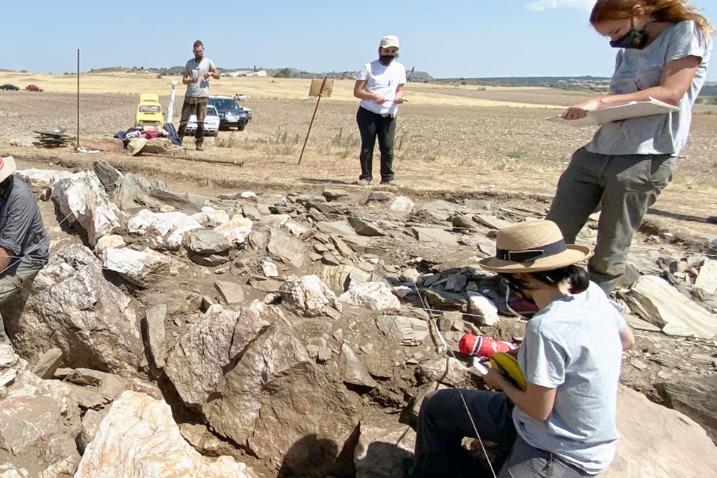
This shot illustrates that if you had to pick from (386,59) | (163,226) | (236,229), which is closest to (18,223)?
(163,226)

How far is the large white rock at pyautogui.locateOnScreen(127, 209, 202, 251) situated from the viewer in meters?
4.91

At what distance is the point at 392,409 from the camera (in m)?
4.09

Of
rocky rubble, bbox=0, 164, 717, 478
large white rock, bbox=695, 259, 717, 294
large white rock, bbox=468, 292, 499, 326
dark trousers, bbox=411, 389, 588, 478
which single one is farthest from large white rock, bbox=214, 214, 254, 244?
large white rock, bbox=695, 259, 717, 294

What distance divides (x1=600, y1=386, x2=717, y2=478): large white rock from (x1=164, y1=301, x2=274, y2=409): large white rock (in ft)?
7.74

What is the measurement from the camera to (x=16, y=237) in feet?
13.2

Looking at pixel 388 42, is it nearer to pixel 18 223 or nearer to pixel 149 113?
pixel 18 223

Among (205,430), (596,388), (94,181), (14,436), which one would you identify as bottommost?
(205,430)

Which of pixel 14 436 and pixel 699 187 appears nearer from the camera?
pixel 14 436

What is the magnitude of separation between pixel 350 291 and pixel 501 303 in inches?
43.9

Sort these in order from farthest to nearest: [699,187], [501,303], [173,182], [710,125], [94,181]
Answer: [710,125] < [699,187] < [173,182] < [94,181] < [501,303]

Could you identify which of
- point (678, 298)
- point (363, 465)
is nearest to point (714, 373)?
point (678, 298)

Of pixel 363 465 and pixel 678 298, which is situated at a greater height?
pixel 678 298

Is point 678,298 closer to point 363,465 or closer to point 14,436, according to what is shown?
point 363,465

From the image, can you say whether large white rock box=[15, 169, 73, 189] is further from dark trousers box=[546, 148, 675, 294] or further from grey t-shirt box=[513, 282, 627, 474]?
grey t-shirt box=[513, 282, 627, 474]
